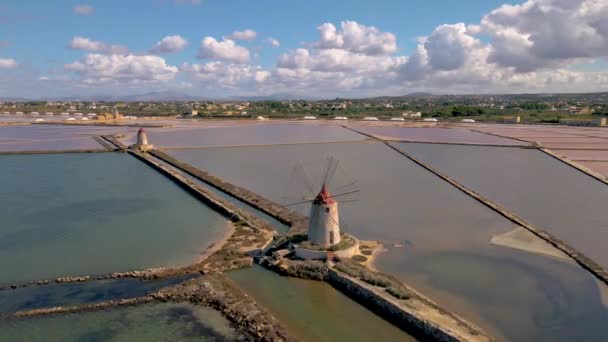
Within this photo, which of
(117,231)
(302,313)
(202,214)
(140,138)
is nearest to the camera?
(302,313)

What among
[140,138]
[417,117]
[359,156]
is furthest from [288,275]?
[417,117]

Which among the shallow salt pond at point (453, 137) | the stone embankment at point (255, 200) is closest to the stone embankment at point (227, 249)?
the stone embankment at point (255, 200)

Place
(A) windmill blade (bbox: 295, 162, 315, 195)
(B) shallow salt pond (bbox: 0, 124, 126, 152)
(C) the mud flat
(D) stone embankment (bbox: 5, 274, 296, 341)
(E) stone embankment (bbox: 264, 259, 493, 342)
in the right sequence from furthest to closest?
(B) shallow salt pond (bbox: 0, 124, 126, 152)
(A) windmill blade (bbox: 295, 162, 315, 195)
(C) the mud flat
(D) stone embankment (bbox: 5, 274, 296, 341)
(E) stone embankment (bbox: 264, 259, 493, 342)

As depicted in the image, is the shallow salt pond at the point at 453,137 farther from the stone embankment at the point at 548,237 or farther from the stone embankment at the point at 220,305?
the stone embankment at the point at 220,305

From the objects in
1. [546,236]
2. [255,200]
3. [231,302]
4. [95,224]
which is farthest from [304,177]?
[231,302]

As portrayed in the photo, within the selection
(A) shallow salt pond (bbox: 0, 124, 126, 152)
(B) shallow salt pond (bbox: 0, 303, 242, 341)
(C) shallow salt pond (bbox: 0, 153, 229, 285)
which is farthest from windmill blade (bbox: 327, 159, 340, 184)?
(A) shallow salt pond (bbox: 0, 124, 126, 152)

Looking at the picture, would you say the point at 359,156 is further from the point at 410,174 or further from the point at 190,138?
the point at 190,138

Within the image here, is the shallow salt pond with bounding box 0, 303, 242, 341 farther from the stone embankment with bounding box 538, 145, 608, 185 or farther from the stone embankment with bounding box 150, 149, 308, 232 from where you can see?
the stone embankment with bounding box 538, 145, 608, 185
